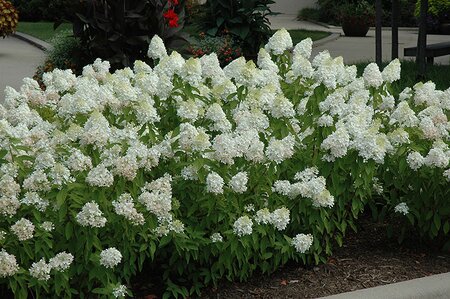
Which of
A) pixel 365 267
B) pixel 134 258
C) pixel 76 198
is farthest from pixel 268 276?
pixel 76 198

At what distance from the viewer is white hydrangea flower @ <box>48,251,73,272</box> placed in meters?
4.23

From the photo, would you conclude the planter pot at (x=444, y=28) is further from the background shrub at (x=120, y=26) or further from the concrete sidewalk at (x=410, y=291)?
the concrete sidewalk at (x=410, y=291)

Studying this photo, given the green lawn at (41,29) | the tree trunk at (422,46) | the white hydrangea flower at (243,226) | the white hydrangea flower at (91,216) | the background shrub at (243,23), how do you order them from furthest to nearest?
the green lawn at (41,29) < the background shrub at (243,23) < the tree trunk at (422,46) < the white hydrangea flower at (243,226) < the white hydrangea flower at (91,216)

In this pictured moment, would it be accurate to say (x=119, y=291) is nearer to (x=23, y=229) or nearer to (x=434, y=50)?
(x=23, y=229)

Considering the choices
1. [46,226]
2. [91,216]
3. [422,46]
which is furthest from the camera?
[422,46]

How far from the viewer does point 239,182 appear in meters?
4.55

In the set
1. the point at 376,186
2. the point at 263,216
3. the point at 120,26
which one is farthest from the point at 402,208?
the point at 120,26

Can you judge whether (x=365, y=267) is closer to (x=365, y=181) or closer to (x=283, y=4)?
(x=365, y=181)

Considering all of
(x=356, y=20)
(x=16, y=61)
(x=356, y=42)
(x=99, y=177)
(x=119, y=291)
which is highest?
(x=99, y=177)

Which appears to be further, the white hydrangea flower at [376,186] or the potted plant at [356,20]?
the potted plant at [356,20]

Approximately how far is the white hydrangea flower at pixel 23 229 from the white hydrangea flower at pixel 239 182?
3.39 feet

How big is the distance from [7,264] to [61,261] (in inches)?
9.8

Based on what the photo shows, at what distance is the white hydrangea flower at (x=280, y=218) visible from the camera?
15.2 feet

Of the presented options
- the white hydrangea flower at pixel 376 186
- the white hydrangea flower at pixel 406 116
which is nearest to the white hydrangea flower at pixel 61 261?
the white hydrangea flower at pixel 376 186
